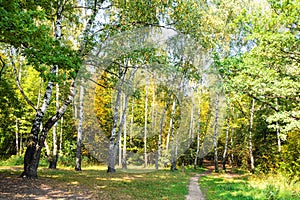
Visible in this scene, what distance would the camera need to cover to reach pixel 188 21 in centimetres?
1159

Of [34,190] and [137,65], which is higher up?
[137,65]

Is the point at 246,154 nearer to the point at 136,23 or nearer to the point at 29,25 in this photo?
the point at 136,23

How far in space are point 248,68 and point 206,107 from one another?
2559 cm

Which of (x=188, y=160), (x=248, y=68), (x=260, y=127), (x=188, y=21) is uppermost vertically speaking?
(x=188, y=21)

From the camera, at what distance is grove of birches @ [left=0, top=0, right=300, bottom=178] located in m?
8.84

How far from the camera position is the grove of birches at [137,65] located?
8.84m

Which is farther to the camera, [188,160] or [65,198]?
[188,160]

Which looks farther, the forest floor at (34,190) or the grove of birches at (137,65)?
the grove of birches at (137,65)

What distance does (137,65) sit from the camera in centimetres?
1499

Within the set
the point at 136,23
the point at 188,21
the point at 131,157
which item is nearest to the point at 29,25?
the point at 136,23

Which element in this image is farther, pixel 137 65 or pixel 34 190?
pixel 137 65

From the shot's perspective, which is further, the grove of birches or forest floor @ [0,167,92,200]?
the grove of birches

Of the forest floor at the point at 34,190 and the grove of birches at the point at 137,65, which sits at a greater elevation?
the grove of birches at the point at 137,65

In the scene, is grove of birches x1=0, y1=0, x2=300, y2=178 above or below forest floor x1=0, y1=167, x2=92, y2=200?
above
